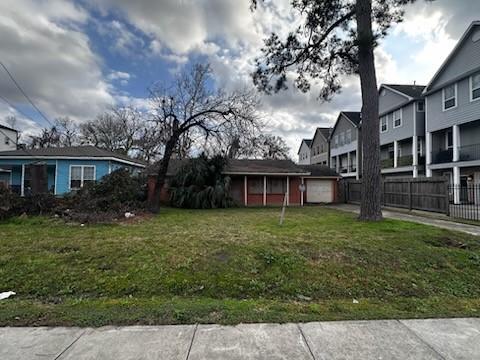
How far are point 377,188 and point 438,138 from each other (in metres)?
15.8

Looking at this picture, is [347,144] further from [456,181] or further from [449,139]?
[456,181]

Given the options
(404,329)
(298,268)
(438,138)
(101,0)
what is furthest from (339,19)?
(438,138)

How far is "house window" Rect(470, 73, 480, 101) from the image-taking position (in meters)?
Result: 16.3

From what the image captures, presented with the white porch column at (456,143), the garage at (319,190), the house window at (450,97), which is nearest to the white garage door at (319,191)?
the garage at (319,190)

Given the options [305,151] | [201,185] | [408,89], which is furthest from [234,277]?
[305,151]

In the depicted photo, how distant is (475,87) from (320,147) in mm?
22870

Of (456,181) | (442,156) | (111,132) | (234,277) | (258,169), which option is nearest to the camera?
(234,277)

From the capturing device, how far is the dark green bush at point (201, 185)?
15.3 meters

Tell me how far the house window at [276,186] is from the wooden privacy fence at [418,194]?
21.4 ft

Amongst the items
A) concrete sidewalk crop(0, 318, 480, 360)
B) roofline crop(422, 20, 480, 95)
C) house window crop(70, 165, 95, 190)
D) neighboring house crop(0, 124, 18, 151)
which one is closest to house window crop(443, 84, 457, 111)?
roofline crop(422, 20, 480, 95)

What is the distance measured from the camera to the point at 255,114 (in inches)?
508

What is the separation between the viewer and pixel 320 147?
1542 inches

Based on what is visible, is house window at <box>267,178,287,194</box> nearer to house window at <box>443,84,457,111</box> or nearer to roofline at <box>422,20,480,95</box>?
house window at <box>443,84,457,111</box>

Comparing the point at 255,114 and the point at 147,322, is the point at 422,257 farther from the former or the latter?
the point at 255,114
